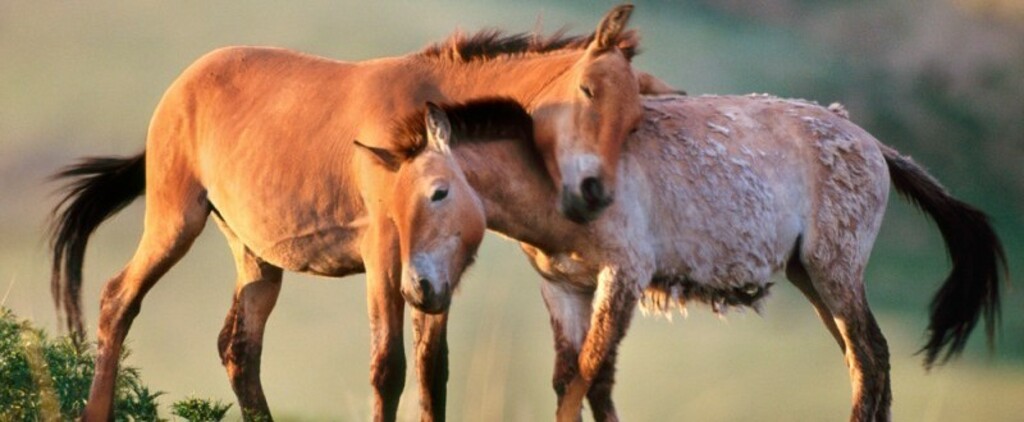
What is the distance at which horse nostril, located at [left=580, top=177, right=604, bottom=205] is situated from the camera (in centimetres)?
1145

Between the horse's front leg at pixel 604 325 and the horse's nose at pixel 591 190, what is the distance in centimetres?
47

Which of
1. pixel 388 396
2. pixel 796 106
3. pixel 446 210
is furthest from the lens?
pixel 796 106

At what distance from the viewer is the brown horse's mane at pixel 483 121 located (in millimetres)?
11680

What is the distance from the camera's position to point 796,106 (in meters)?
13.1

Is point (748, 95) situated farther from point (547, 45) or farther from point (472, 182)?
point (472, 182)

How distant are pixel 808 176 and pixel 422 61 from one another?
2.25 m

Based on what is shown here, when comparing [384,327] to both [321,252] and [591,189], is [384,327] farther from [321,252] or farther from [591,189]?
[591,189]

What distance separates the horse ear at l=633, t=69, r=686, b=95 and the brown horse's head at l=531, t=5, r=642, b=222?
0.90 metres

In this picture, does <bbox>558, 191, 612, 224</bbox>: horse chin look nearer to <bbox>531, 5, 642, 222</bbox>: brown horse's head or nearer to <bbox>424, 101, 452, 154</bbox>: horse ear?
<bbox>531, 5, 642, 222</bbox>: brown horse's head

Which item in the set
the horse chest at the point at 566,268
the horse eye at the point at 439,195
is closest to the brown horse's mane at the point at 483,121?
the horse eye at the point at 439,195

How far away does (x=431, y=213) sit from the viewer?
1123 centimetres

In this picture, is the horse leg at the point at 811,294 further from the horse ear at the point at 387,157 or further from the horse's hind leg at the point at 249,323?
the horse's hind leg at the point at 249,323

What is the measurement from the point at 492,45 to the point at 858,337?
2.62 meters

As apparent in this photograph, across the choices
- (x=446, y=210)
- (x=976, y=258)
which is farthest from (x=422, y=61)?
(x=976, y=258)
